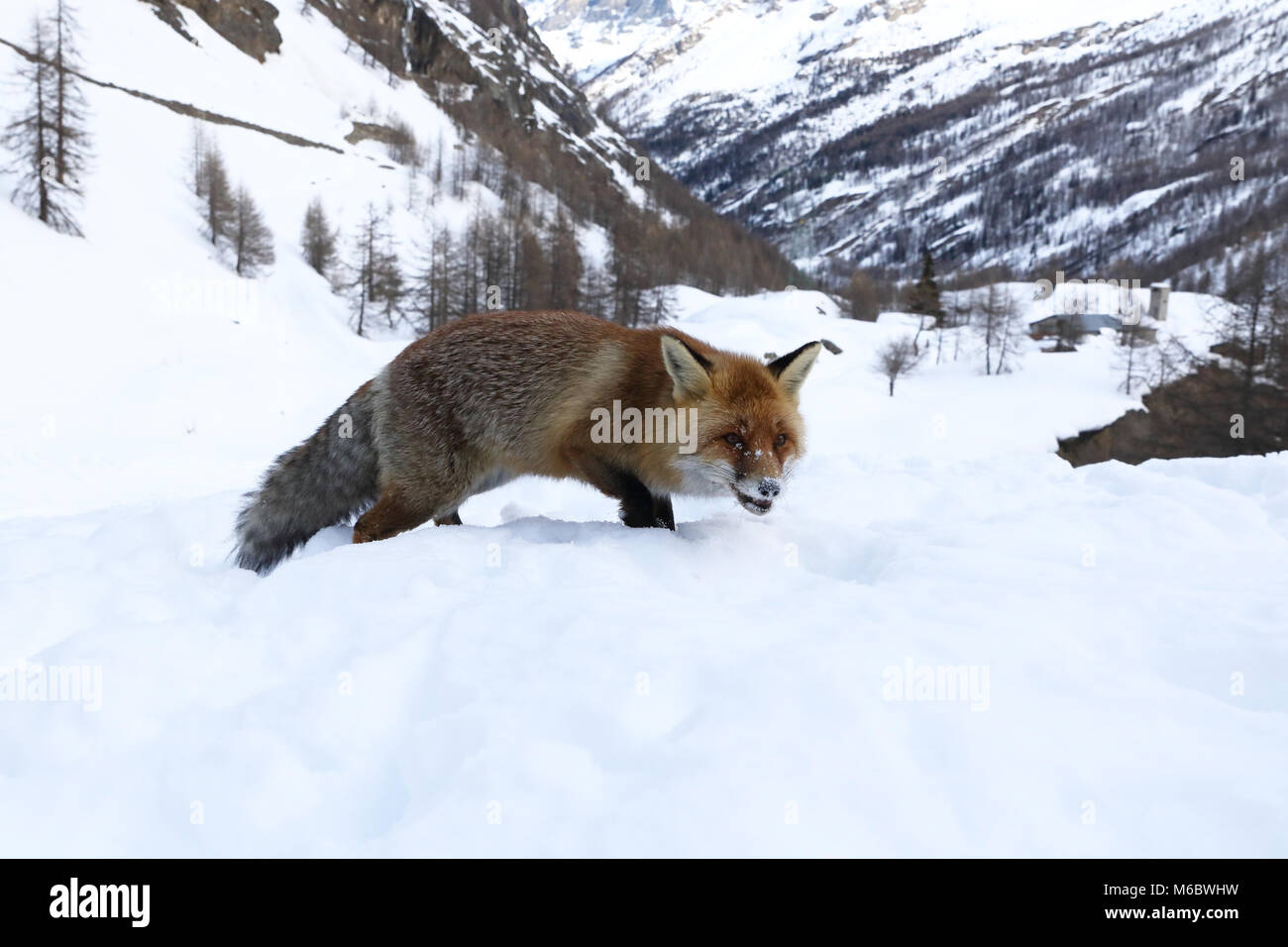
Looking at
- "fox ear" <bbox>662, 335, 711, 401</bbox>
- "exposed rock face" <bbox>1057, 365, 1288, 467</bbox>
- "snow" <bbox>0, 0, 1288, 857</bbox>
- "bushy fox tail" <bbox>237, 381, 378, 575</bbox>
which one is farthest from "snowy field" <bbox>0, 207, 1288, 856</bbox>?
"exposed rock face" <bbox>1057, 365, 1288, 467</bbox>

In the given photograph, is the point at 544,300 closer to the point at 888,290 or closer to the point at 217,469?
the point at 217,469

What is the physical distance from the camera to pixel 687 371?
5.36 m

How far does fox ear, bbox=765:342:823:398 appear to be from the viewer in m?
5.67

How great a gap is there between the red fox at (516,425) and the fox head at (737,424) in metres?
0.02

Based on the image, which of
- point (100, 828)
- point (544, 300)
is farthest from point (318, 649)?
point (544, 300)

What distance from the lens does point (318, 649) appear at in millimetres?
3451

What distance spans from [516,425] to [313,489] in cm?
202

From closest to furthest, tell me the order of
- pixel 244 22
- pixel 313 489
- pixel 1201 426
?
pixel 313 489, pixel 1201 426, pixel 244 22

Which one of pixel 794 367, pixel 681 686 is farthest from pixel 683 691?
pixel 794 367
